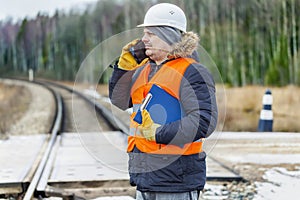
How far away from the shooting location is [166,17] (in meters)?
2.67

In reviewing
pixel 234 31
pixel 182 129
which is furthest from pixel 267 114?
pixel 234 31

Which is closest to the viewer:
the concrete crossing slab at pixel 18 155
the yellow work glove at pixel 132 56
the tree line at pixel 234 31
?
the yellow work glove at pixel 132 56

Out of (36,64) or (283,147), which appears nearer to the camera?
(283,147)

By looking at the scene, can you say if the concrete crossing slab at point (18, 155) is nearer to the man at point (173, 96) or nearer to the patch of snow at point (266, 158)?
the patch of snow at point (266, 158)

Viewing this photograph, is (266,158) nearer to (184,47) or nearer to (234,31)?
(184,47)

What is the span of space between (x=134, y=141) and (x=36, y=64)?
74.0 metres

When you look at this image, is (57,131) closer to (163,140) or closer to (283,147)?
(283,147)

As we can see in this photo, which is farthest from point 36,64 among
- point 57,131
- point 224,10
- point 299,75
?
point 57,131

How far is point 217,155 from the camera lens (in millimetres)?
8109

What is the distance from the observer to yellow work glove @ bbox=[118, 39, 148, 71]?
2799 millimetres

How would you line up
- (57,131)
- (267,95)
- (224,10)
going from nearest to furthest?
1. (267,95)
2. (57,131)
3. (224,10)

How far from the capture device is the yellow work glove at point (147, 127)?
2.56 meters

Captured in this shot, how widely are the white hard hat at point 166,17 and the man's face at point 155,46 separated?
57 millimetres

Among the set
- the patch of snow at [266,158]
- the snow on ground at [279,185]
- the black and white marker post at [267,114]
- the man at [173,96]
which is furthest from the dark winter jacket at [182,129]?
the black and white marker post at [267,114]
